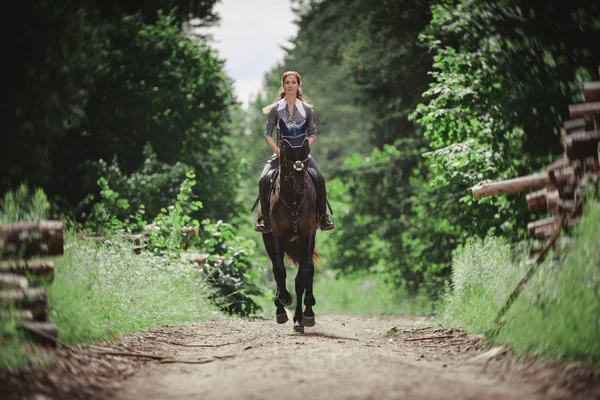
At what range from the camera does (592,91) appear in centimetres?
650

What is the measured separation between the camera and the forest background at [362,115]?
7.48m

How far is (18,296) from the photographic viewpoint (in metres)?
5.74

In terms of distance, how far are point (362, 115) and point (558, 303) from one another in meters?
23.1

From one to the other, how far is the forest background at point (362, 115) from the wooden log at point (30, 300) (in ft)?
3.59

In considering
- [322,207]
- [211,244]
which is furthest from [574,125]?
[211,244]

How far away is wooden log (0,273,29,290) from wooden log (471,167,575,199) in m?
5.35

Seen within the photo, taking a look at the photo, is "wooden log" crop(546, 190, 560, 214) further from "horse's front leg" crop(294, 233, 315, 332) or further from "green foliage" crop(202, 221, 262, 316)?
"green foliage" crop(202, 221, 262, 316)

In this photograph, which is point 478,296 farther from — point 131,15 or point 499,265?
point 131,15

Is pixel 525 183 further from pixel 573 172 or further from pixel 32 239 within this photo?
pixel 32 239

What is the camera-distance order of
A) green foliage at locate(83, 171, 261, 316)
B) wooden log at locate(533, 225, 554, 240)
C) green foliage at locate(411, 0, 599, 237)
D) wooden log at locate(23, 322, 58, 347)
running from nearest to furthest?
wooden log at locate(23, 322, 58, 347), wooden log at locate(533, 225, 554, 240), green foliage at locate(411, 0, 599, 237), green foliage at locate(83, 171, 261, 316)

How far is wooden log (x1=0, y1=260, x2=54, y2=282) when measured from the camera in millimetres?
6078

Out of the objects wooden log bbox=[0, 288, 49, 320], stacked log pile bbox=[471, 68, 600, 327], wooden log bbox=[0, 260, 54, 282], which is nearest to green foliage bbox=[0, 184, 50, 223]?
wooden log bbox=[0, 260, 54, 282]

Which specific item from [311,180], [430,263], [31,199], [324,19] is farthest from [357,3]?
[31,199]

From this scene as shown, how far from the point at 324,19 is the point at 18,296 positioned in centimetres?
1889
